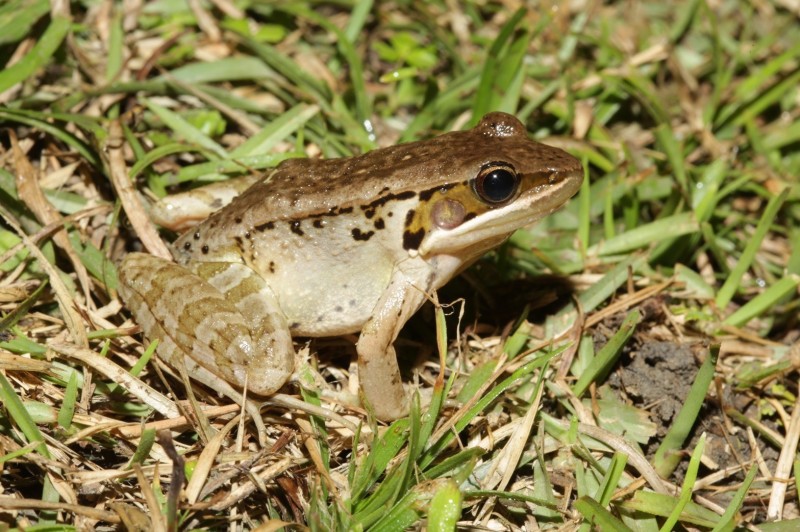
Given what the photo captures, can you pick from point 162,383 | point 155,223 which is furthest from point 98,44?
point 162,383

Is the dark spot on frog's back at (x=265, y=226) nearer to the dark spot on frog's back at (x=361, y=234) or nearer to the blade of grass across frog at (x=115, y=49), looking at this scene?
the dark spot on frog's back at (x=361, y=234)

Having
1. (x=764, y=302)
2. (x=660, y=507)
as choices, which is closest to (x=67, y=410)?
(x=660, y=507)

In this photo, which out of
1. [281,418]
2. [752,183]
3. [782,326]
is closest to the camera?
[281,418]

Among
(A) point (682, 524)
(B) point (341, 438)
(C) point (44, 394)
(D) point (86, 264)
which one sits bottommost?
(A) point (682, 524)

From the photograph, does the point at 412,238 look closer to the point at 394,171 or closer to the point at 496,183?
the point at 394,171

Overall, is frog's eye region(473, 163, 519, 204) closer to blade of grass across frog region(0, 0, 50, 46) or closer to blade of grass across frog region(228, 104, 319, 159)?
blade of grass across frog region(228, 104, 319, 159)

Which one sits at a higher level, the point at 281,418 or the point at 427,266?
the point at 427,266

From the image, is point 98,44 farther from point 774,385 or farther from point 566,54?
point 774,385
